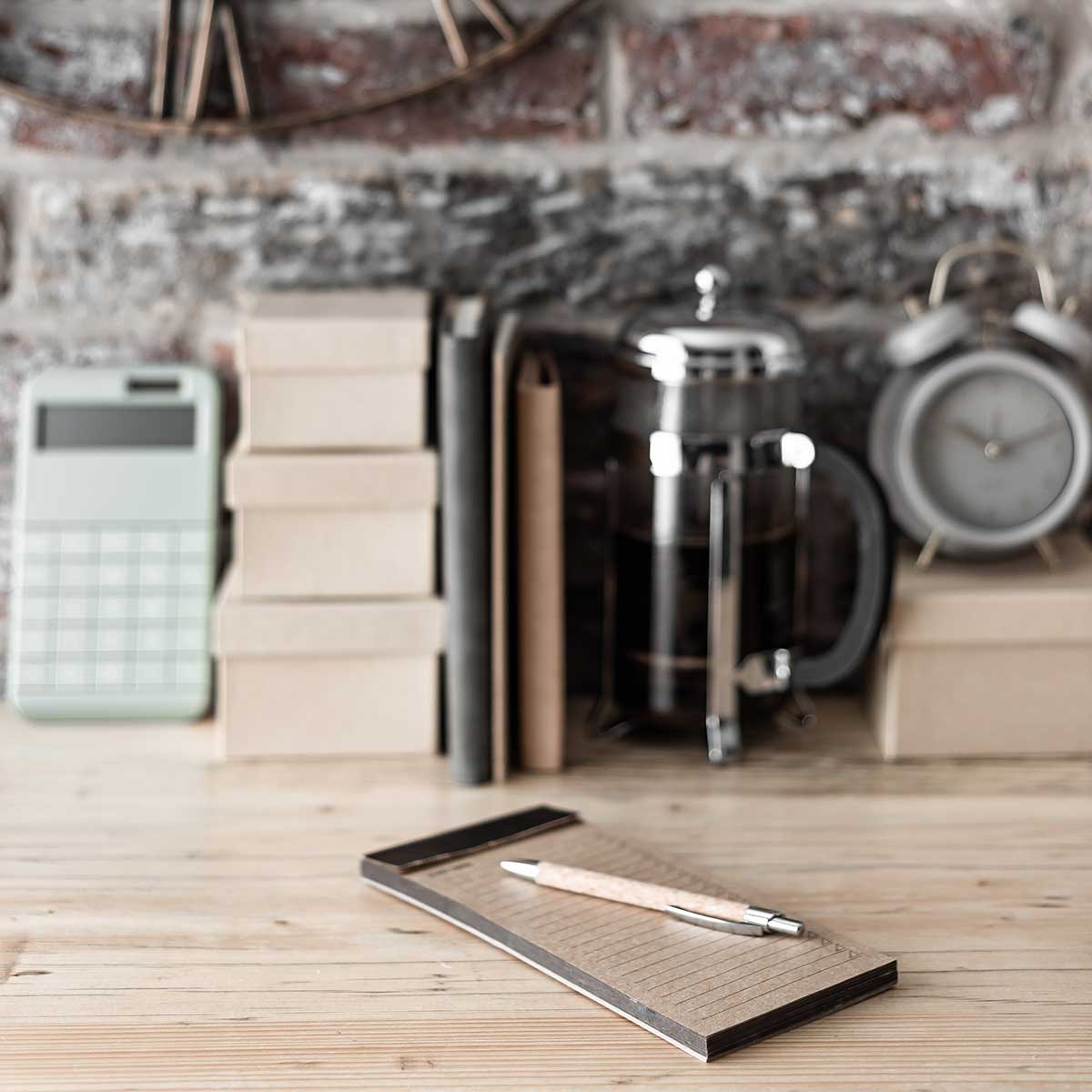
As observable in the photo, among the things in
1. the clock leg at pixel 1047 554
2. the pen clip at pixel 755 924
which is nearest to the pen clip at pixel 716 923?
Answer: the pen clip at pixel 755 924

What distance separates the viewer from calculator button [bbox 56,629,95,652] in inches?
47.6

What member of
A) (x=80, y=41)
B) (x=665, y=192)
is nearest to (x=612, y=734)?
(x=665, y=192)

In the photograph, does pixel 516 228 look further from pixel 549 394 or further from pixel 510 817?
pixel 510 817

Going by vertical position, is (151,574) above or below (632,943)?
above

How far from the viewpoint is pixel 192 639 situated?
1.22 metres

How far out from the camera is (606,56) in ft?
4.03

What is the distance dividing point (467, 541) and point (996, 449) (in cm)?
43

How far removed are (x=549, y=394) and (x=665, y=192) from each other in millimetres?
285

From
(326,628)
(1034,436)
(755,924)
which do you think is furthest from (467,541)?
(1034,436)

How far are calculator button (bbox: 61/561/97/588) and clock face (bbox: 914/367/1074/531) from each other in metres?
0.68

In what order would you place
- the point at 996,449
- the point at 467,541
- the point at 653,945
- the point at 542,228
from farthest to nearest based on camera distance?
the point at 542,228 < the point at 996,449 < the point at 467,541 < the point at 653,945

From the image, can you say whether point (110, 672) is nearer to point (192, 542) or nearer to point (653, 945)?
point (192, 542)

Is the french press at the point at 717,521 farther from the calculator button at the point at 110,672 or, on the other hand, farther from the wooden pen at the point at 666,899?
the calculator button at the point at 110,672

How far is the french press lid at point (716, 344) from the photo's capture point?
3.49 feet
